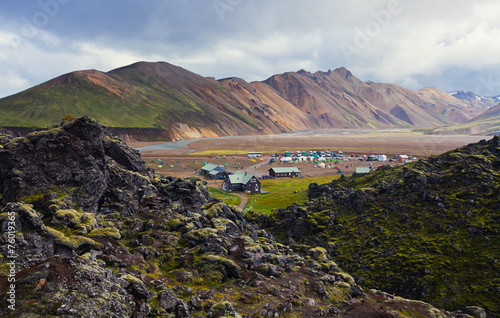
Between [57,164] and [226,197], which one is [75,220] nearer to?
[57,164]

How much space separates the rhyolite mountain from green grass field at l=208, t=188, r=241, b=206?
83.5ft

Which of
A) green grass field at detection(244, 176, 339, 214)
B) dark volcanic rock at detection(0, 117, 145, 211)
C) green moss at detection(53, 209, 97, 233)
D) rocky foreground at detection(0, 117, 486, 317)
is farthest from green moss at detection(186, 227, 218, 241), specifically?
green grass field at detection(244, 176, 339, 214)

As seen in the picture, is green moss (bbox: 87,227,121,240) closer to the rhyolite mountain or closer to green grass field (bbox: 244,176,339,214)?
the rhyolite mountain

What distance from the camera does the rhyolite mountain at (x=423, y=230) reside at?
3225cm

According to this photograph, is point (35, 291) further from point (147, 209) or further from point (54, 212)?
point (147, 209)

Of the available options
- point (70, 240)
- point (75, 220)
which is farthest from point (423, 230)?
point (75, 220)

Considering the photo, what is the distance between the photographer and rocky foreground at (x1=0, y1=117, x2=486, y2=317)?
1717cm

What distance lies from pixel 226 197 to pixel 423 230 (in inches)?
2357

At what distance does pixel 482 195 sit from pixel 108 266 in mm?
51011

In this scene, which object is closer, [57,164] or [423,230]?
[57,164]

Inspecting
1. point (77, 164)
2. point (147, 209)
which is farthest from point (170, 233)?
point (77, 164)

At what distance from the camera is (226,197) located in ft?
295

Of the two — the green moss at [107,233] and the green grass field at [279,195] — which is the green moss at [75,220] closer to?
the green moss at [107,233]

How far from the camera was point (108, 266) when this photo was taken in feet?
79.6
